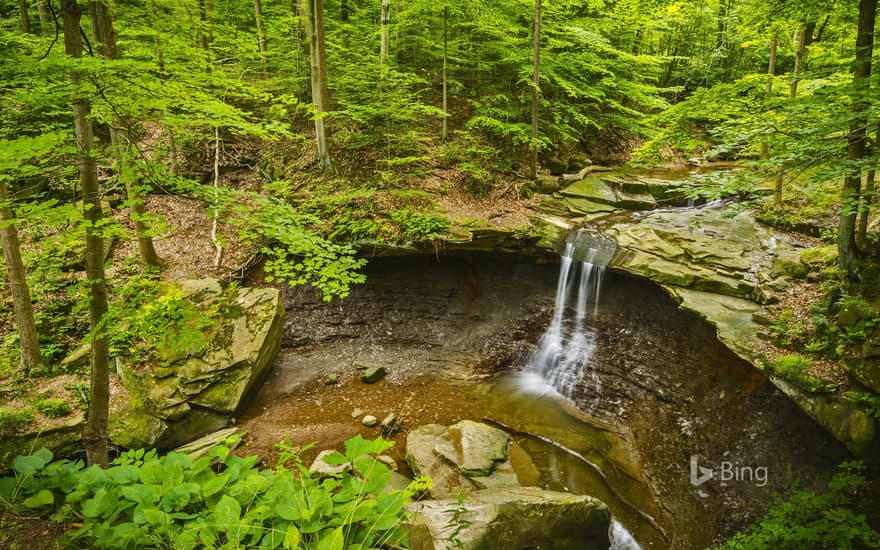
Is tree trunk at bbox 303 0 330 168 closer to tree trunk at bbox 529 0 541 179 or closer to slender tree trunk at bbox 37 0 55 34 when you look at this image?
slender tree trunk at bbox 37 0 55 34

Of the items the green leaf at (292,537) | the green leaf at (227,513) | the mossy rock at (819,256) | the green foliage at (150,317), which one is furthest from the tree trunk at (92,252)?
the mossy rock at (819,256)

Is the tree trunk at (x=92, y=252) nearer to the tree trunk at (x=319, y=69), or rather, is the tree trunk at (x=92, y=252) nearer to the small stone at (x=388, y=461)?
the small stone at (x=388, y=461)

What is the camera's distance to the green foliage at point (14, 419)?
18.5ft

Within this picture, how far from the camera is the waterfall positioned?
8859 mm

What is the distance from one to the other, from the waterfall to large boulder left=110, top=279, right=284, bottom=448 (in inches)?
238

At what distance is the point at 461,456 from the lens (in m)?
6.21

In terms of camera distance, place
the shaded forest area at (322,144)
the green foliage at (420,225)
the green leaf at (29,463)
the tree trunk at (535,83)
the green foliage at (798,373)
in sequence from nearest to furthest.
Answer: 1. the green leaf at (29,463)
2. the shaded forest area at (322,144)
3. the green foliage at (798,373)
4. the green foliage at (420,225)
5. the tree trunk at (535,83)

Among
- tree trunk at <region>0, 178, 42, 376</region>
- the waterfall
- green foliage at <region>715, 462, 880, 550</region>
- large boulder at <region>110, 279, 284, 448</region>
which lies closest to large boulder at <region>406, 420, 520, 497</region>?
the waterfall

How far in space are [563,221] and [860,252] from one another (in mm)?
5525

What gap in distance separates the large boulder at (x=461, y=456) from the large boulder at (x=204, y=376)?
344 centimetres

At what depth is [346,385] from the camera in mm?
8430

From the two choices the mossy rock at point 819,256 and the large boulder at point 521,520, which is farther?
the mossy rock at point 819,256

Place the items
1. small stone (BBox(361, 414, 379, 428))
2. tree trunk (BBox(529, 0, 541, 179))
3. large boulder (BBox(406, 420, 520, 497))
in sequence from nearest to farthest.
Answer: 1. large boulder (BBox(406, 420, 520, 497))
2. small stone (BBox(361, 414, 379, 428))
3. tree trunk (BBox(529, 0, 541, 179))

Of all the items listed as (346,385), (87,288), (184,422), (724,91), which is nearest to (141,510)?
(87,288)
